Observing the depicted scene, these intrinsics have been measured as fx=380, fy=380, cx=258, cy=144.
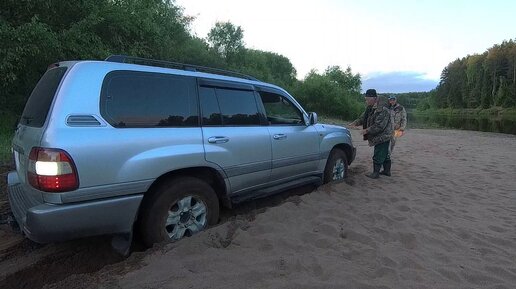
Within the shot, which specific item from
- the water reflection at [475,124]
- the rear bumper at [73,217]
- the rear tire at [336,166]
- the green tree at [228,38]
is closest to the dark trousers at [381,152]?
the rear tire at [336,166]

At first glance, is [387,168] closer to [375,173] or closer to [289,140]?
[375,173]

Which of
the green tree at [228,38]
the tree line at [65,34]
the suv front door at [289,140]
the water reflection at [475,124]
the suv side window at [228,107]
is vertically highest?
the green tree at [228,38]

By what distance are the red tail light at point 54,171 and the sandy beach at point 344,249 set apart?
0.79 m

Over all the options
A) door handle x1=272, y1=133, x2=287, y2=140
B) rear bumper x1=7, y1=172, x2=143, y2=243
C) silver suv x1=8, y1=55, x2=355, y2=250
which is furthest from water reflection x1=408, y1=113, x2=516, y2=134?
rear bumper x1=7, y1=172, x2=143, y2=243

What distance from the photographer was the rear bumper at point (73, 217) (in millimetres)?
3008

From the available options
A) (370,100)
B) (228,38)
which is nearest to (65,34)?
(370,100)

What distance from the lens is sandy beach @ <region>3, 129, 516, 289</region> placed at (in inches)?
125

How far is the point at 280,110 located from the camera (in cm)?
554

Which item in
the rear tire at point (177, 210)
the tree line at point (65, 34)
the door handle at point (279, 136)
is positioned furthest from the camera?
the tree line at point (65, 34)

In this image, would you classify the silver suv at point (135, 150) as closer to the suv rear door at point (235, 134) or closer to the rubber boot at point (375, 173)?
the suv rear door at point (235, 134)

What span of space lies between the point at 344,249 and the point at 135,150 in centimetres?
226

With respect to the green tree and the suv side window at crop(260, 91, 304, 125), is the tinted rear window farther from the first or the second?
the green tree

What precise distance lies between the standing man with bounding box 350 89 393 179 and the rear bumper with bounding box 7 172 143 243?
5.26 m

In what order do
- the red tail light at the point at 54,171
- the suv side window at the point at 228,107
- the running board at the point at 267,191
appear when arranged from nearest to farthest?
the red tail light at the point at 54,171 < the suv side window at the point at 228,107 < the running board at the point at 267,191
